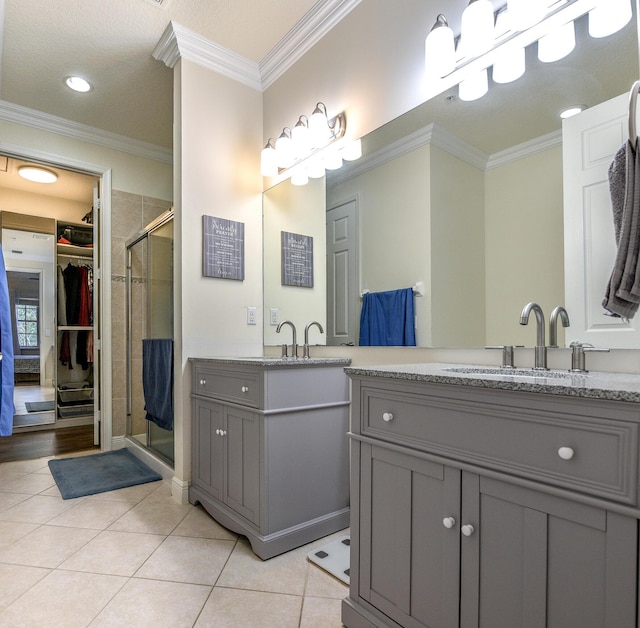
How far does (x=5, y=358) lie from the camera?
5.42 ft

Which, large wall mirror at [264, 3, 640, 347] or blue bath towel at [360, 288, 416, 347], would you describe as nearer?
large wall mirror at [264, 3, 640, 347]

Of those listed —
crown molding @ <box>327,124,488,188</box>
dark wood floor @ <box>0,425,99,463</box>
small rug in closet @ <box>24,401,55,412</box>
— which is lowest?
dark wood floor @ <box>0,425,99,463</box>

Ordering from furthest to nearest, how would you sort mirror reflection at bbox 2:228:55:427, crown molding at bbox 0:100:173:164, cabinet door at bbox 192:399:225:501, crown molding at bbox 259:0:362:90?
mirror reflection at bbox 2:228:55:427, crown molding at bbox 0:100:173:164, crown molding at bbox 259:0:362:90, cabinet door at bbox 192:399:225:501

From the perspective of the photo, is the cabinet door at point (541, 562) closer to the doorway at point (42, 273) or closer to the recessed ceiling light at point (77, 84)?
the recessed ceiling light at point (77, 84)

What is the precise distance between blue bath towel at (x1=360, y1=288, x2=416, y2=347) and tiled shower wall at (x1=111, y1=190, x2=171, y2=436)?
2.19 metres

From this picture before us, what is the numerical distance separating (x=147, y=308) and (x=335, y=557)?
2272 millimetres

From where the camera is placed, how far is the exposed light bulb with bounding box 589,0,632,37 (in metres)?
1.24

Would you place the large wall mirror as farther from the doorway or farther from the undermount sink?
the doorway

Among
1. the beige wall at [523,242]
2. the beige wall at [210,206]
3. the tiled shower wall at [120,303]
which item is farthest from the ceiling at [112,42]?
the beige wall at [523,242]

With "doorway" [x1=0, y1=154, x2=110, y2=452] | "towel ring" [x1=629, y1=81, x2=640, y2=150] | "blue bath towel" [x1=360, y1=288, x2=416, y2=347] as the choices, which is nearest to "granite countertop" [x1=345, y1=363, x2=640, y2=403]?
"blue bath towel" [x1=360, y1=288, x2=416, y2=347]

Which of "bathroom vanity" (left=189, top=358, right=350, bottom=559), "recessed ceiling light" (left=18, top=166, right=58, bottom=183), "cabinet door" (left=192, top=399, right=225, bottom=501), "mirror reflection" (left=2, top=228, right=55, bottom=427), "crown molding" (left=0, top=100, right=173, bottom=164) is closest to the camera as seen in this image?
"bathroom vanity" (left=189, top=358, right=350, bottom=559)

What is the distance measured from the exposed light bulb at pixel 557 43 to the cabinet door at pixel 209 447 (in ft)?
6.46

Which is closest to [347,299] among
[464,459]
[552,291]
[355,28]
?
[552,291]

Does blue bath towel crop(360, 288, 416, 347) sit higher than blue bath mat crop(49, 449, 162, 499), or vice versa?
blue bath towel crop(360, 288, 416, 347)
